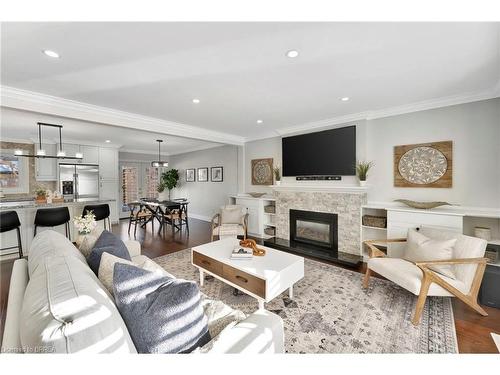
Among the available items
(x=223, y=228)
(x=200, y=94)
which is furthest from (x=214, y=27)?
(x=223, y=228)

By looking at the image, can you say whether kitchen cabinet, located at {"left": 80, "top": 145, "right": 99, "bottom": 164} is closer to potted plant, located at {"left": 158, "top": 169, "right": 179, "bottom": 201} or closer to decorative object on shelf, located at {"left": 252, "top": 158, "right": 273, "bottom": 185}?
potted plant, located at {"left": 158, "top": 169, "right": 179, "bottom": 201}

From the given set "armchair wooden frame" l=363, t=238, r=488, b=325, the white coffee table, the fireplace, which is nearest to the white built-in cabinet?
the fireplace

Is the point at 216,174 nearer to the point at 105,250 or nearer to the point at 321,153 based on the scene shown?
the point at 321,153

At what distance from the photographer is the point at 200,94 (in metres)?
2.67

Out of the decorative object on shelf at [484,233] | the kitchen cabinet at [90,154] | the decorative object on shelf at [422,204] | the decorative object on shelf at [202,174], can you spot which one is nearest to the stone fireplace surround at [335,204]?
the decorative object on shelf at [422,204]

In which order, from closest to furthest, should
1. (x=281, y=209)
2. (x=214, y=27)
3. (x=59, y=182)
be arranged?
(x=214, y=27), (x=281, y=209), (x=59, y=182)

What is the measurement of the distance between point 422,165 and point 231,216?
333 cm

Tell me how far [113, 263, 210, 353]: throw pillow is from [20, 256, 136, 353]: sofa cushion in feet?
0.25

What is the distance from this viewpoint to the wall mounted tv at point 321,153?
364 cm

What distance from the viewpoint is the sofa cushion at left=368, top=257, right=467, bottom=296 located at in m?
1.99

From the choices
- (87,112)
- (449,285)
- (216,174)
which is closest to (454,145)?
(449,285)

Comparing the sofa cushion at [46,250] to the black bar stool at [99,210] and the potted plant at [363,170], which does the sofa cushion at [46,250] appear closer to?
the black bar stool at [99,210]
